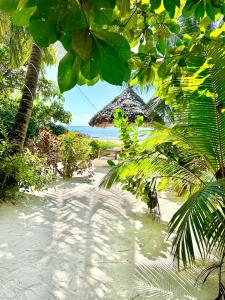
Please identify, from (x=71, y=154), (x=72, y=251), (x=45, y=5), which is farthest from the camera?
(x=71, y=154)

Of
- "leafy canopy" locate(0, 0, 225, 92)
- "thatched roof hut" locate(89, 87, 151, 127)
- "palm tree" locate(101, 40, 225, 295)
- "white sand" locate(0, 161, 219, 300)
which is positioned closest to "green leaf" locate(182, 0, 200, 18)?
"leafy canopy" locate(0, 0, 225, 92)

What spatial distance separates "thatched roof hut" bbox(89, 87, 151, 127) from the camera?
36.3ft

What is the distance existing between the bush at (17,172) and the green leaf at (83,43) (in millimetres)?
4102

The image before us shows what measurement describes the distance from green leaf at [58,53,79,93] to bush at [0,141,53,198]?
3.99 m

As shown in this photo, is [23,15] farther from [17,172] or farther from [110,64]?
[17,172]

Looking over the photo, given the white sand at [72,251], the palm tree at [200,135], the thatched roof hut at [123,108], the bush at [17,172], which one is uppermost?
the thatched roof hut at [123,108]

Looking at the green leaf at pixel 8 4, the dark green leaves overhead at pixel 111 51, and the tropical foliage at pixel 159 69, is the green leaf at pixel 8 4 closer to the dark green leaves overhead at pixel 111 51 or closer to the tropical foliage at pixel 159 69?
the tropical foliage at pixel 159 69

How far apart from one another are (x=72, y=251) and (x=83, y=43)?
2869 mm

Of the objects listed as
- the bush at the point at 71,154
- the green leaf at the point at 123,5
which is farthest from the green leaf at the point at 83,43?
the bush at the point at 71,154

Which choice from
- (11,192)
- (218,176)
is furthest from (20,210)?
(218,176)

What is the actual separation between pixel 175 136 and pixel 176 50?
1.38 meters

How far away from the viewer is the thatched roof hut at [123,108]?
11.1m

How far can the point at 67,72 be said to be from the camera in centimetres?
71

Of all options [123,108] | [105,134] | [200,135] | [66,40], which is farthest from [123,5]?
[105,134]
